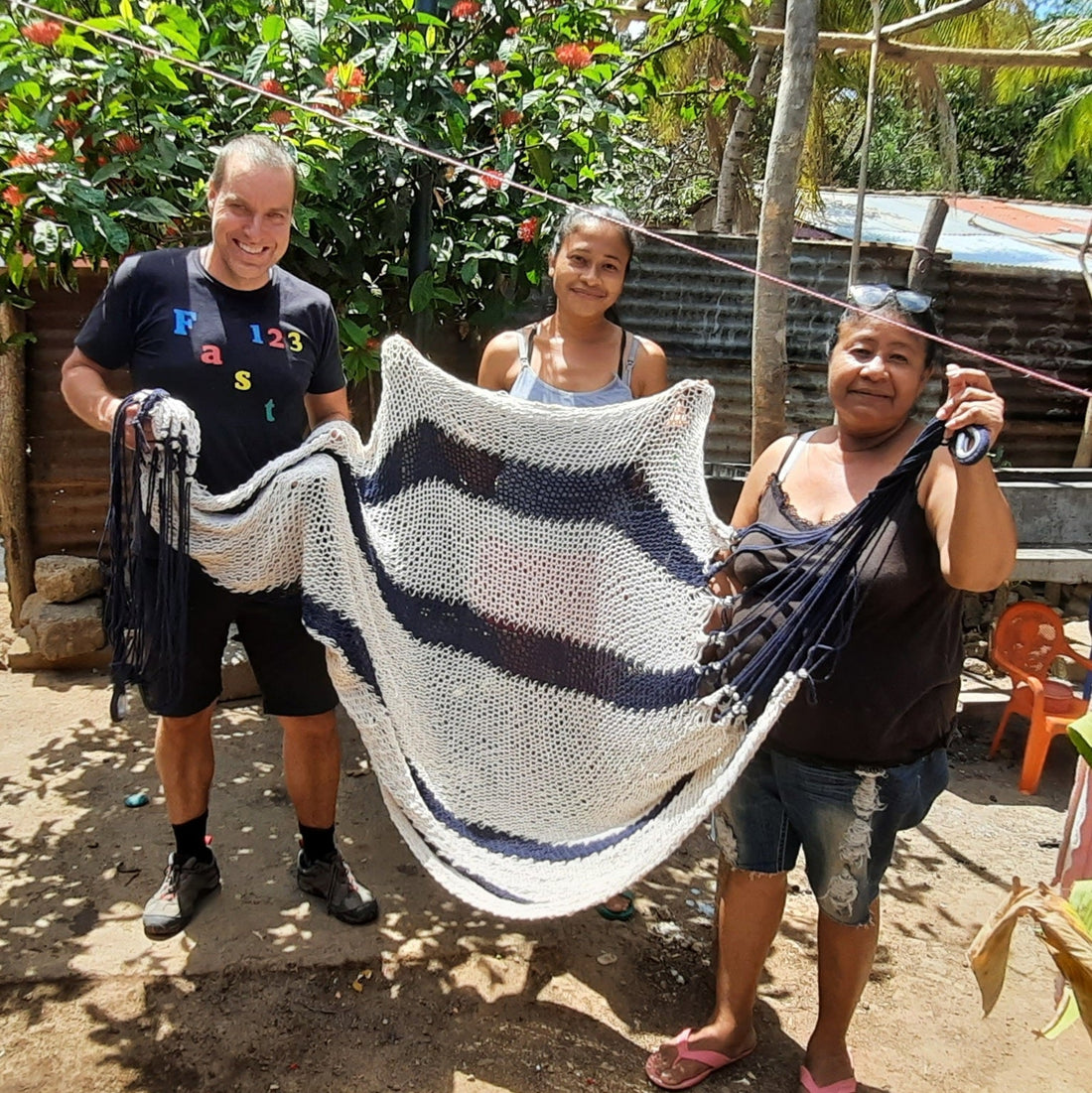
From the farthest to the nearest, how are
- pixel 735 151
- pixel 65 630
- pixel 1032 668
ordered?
pixel 735 151 → pixel 65 630 → pixel 1032 668

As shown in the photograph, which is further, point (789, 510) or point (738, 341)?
point (738, 341)

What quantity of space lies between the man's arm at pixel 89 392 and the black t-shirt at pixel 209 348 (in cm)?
3

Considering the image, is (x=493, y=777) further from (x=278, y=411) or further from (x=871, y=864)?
(x=278, y=411)

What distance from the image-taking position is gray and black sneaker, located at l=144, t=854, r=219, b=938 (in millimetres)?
2264

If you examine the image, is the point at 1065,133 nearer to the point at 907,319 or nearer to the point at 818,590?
the point at 907,319

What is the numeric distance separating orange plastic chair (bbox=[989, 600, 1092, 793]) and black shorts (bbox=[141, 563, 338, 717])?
250cm

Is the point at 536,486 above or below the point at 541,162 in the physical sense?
below

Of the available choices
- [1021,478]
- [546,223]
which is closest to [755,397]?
[546,223]

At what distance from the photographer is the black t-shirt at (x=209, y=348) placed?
1.97 m

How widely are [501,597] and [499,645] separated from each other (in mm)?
101

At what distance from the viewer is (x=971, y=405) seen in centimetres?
143

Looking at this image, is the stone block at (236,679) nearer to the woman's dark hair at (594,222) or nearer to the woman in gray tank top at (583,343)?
the woman in gray tank top at (583,343)

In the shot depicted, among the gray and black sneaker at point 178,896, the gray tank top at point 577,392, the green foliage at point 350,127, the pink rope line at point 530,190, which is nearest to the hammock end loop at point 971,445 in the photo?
the pink rope line at point 530,190

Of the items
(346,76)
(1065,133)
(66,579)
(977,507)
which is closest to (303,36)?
(346,76)
